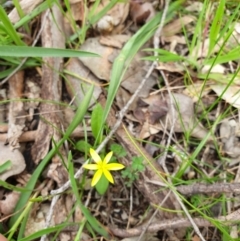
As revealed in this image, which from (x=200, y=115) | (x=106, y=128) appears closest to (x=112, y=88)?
(x=106, y=128)

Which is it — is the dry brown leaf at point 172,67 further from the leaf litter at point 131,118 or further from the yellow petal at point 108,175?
the yellow petal at point 108,175

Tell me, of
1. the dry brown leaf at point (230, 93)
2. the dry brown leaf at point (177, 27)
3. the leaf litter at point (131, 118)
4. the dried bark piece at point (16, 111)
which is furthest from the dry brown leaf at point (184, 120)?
the dried bark piece at point (16, 111)

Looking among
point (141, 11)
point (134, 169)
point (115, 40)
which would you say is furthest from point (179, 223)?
point (141, 11)

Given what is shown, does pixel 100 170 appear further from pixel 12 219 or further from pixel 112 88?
pixel 12 219

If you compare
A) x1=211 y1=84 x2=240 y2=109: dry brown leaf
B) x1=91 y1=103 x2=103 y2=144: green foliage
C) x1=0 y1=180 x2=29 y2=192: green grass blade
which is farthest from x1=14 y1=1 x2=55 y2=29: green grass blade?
x1=211 y1=84 x2=240 y2=109: dry brown leaf

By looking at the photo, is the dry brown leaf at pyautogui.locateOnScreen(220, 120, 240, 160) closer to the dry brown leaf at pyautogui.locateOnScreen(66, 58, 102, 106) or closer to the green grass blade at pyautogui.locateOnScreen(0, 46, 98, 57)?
the dry brown leaf at pyautogui.locateOnScreen(66, 58, 102, 106)

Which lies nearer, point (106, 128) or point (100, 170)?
point (100, 170)

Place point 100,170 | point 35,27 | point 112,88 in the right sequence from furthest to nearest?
point 35,27
point 112,88
point 100,170
